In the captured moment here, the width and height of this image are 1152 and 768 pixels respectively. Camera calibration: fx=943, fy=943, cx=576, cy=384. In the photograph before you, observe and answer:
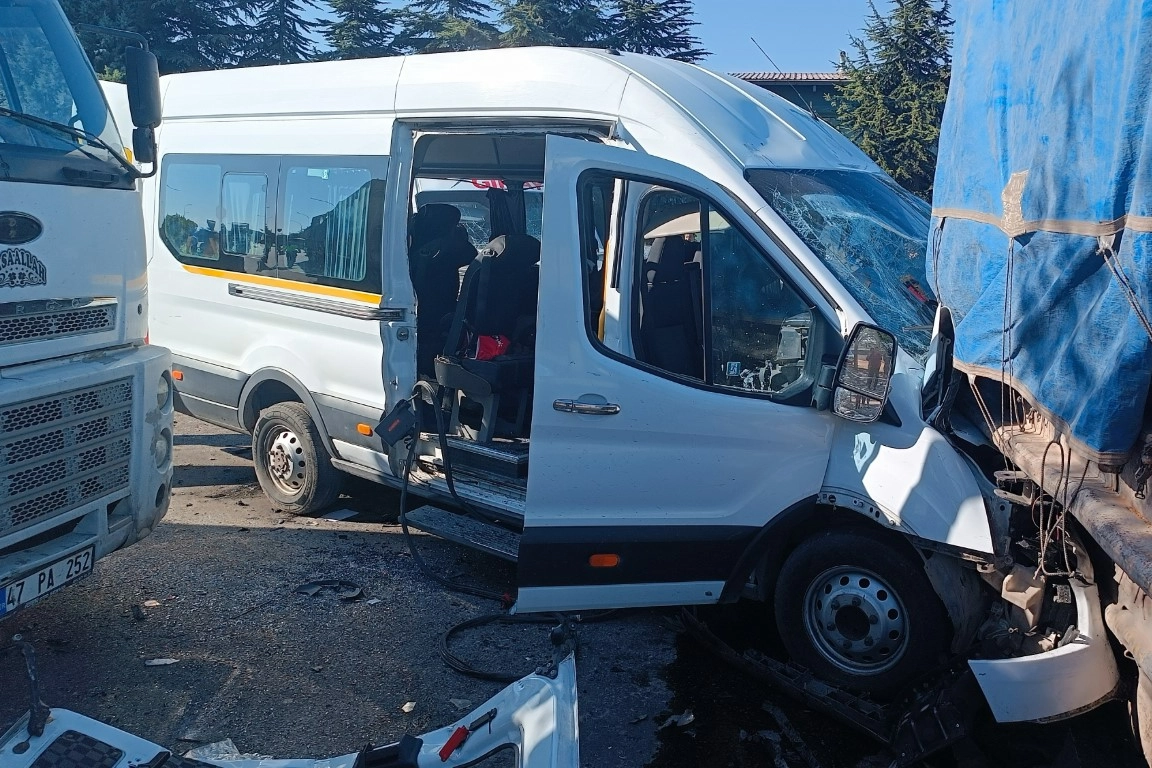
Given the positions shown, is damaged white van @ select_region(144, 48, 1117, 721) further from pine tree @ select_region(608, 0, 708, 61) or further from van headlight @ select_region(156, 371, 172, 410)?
pine tree @ select_region(608, 0, 708, 61)

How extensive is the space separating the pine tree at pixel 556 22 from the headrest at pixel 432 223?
18.7 metres

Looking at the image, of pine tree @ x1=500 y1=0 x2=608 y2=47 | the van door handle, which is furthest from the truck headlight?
pine tree @ x1=500 y1=0 x2=608 y2=47

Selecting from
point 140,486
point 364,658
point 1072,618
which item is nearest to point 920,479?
point 1072,618

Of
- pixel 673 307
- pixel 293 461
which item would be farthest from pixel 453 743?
pixel 293 461

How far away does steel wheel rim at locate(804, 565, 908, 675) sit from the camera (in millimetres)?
3822

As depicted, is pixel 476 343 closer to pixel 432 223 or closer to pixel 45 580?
pixel 432 223

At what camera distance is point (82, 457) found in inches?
156

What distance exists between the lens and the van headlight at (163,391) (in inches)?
173

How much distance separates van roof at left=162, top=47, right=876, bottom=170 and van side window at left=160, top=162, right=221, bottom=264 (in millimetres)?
758

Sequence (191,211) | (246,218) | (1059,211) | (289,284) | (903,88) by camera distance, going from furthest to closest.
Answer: (903,88), (191,211), (246,218), (289,284), (1059,211)

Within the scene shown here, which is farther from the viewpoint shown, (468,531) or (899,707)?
(468,531)

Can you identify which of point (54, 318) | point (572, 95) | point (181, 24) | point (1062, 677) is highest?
point (181, 24)

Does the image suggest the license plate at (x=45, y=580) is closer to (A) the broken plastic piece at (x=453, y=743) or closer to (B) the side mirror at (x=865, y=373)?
(A) the broken plastic piece at (x=453, y=743)

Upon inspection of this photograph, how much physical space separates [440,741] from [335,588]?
2.32 metres
